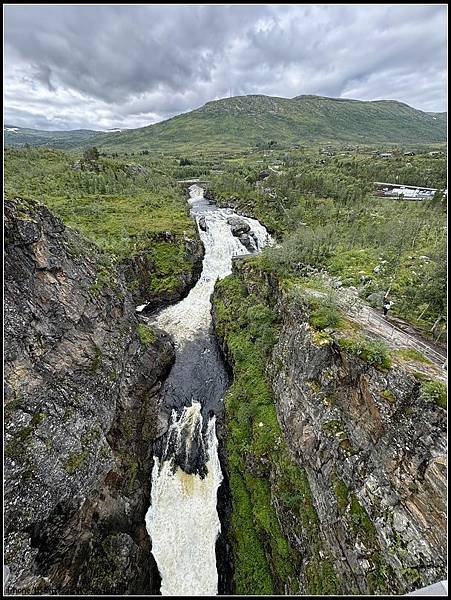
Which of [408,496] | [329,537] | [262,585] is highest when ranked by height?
[408,496]

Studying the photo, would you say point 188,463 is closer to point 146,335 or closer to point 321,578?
point 321,578

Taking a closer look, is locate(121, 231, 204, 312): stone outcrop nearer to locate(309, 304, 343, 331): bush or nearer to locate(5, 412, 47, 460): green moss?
locate(5, 412, 47, 460): green moss

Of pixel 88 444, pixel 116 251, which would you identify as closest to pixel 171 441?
pixel 88 444

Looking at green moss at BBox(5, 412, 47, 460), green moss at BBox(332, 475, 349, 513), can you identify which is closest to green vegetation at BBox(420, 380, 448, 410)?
green moss at BBox(332, 475, 349, 513)

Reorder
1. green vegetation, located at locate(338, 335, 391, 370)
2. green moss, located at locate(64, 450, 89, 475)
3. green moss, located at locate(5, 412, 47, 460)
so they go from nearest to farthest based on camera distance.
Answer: green moss, located at locate(5, 412, 47, 460)
green vegetation, located at locate(338, 335, 391, 370)
green moss, located at locate(64, 450, 89, 475)

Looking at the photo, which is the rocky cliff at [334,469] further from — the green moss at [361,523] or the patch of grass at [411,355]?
the patch of grass at [411,355]

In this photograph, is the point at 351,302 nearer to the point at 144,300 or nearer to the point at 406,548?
the point at 406,548
